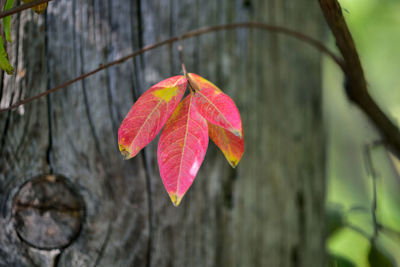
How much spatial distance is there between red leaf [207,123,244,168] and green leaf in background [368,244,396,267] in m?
0.49

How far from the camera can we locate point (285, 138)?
1.02 metres

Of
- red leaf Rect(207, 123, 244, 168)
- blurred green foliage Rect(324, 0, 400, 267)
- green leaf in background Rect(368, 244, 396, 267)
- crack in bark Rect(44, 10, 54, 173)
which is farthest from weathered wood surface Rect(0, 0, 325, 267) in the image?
blurred green foliage Rect(324, 0, 400, 267)

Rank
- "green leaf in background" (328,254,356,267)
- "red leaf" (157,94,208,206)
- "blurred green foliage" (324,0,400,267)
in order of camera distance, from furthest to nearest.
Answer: "blurred green foliage" (324,0,400,267) < "green leaf in background" (328,254,356,267) < "red leaf" (157,94,208,206)

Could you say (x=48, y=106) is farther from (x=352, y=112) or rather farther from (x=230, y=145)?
(x=352, y=112)

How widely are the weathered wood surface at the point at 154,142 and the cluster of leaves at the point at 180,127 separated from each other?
327mm

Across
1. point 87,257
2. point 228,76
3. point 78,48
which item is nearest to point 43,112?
point 78,48

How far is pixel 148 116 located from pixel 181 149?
7 centimetres

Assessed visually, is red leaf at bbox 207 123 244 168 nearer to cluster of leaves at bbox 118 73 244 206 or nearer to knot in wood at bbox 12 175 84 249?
cluster of leaves at bbox 118 73 244 206

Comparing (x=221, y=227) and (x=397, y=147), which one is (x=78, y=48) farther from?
(x=397, y=147)

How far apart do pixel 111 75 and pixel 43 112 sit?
0.51 ft

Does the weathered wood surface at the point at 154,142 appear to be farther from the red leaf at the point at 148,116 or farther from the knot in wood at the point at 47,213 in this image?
the red leaf at the point at 148,116

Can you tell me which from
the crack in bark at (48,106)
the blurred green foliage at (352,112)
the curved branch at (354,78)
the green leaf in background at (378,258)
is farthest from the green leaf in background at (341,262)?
the blurred green foliage at (352,112)

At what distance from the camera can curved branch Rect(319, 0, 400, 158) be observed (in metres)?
0.53

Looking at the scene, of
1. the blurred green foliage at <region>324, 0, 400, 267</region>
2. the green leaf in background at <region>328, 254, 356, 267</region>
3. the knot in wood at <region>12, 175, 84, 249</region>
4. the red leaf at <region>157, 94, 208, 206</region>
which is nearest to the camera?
the red leaf at <region>157, 94, 208, 206</region>
